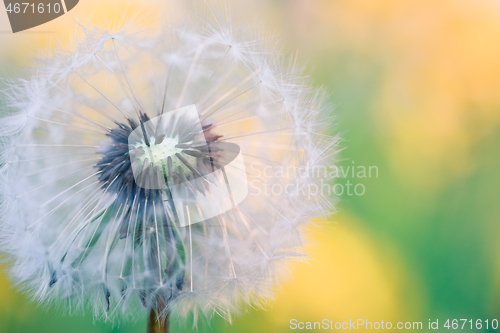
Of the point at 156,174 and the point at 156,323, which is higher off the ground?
the point at 156,174

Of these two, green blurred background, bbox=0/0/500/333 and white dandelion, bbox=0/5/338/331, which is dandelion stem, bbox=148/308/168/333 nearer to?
white dandelion, bbox=0/5/338/331

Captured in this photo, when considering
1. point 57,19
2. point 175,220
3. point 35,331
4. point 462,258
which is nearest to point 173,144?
point 175,220

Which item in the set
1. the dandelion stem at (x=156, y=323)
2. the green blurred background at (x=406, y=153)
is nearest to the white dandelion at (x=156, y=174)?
the dandelion stem at (x=156, y=323)

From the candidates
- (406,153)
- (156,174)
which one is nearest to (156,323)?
(156,174)

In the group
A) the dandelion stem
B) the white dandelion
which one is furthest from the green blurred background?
the dandelion stem

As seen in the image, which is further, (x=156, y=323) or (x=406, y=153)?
(x=406, y=153)

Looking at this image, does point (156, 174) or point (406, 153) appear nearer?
point (156, 174)

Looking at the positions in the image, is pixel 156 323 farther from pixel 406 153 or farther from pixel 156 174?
pixel 406 153
